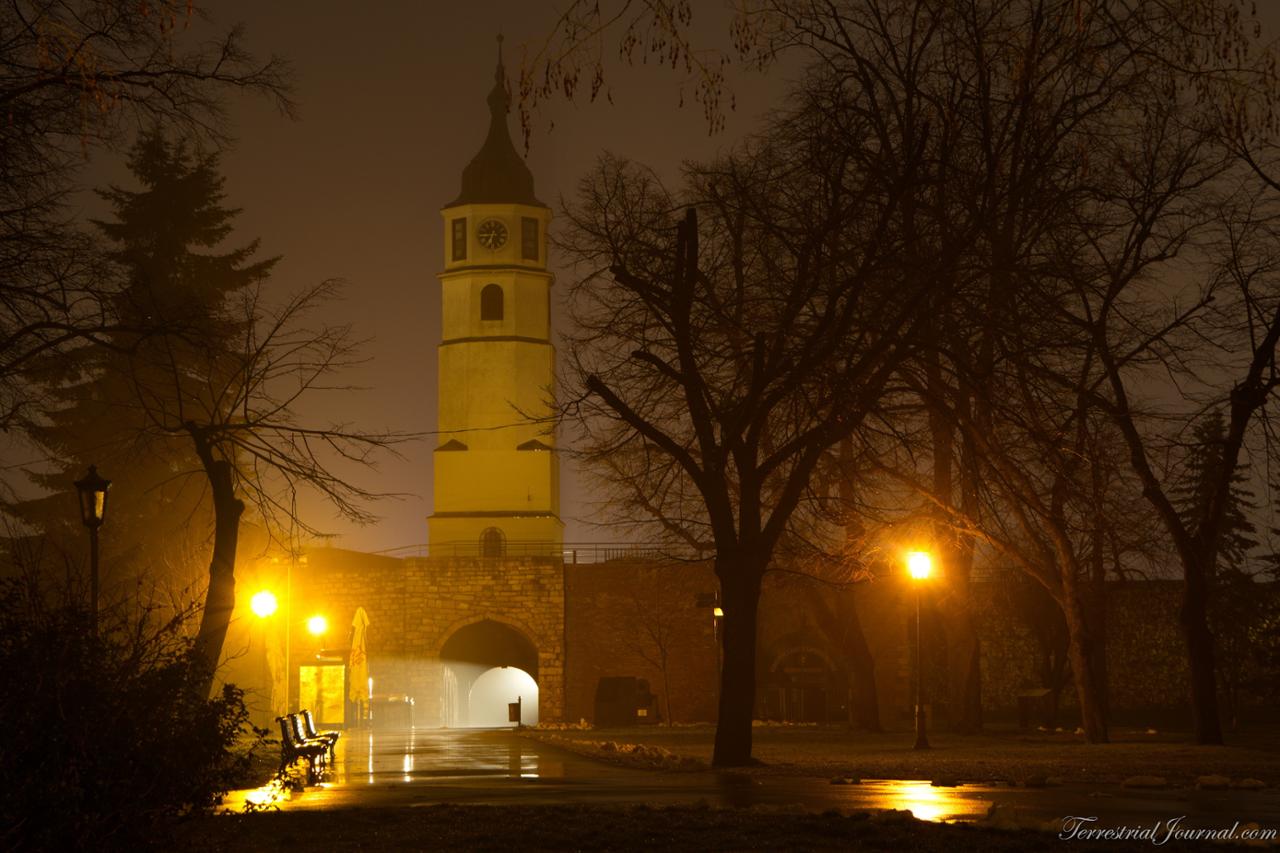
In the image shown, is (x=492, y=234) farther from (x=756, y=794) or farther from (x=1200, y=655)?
(x=756, y=794)

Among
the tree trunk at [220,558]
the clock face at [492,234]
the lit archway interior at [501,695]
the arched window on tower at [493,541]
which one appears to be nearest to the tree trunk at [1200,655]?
the tree trunk at [220,558]

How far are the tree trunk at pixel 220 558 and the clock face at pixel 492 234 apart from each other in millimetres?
52216

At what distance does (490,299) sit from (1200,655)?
50.3 metres

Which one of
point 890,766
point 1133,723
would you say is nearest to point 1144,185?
point 890,766

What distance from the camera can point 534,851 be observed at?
878 cm

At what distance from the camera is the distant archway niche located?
171ft

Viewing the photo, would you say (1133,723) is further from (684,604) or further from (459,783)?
(459,783)

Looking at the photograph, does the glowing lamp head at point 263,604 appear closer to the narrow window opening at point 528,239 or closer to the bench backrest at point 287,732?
the bench backrest at point 287,732

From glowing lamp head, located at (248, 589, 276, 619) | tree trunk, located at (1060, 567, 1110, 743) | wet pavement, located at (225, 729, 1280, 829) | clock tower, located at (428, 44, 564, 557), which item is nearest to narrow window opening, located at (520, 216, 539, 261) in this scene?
clock tower, located at (428, 44, 564, 557)

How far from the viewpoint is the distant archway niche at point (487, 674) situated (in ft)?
171

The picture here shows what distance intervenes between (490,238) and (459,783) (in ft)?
184

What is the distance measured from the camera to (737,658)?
57.1 ft

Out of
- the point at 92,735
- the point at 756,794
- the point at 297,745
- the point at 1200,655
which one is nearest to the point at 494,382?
the point at 1200,655

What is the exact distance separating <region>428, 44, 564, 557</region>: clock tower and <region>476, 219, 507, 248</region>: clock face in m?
0.04
